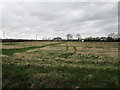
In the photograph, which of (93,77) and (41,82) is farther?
(93,77)

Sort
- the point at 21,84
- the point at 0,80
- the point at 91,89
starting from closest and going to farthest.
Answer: the point at 91,89
the point at 21,84
the point at 0,80

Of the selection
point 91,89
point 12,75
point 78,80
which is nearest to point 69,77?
point 78,80

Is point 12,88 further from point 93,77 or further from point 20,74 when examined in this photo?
point 93,77

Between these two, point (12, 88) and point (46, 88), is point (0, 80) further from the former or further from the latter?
point (46, 88)

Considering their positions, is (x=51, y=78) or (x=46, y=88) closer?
(x=46, y=88)

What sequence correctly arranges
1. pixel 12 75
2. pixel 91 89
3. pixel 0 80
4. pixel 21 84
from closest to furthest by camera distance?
1. pixel 91 89
2. pixel 21 84
3. pixel 0 80
4. pixel 12 75

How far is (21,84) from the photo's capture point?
5223 millimetres

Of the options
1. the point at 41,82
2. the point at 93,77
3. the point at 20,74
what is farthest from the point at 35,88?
the point at 93,77

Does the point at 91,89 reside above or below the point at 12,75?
below

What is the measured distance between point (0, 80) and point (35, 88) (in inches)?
93.6

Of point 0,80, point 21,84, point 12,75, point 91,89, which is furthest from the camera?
point 12,75

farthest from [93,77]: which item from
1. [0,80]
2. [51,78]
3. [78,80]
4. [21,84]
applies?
[0,80]

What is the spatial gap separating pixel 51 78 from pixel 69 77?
1100 mm

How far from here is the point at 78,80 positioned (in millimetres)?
5508
